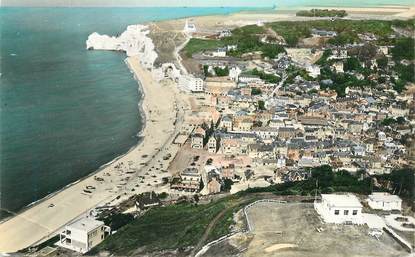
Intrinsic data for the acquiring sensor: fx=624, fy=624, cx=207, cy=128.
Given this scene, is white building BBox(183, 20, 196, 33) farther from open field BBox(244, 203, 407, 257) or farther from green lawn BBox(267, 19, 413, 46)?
open field BBox(244, 203, 407, 257)

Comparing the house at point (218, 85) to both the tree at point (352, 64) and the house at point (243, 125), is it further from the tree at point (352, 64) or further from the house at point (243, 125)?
the tree at point (352, 64)

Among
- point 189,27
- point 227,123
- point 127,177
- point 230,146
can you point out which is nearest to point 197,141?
point 230,146

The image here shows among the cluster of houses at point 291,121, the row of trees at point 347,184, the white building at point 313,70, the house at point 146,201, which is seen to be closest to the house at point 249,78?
the cluster of houses at point 291,121

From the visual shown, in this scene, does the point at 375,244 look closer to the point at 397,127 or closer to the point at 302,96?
the point at 397,127

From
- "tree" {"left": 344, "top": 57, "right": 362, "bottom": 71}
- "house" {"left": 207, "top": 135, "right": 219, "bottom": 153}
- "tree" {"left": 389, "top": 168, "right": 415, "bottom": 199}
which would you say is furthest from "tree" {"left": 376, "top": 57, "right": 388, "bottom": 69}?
"house" {"left": 207, "top": 135, "right": 219, "bottom": 153}

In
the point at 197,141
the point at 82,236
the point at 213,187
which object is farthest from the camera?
the point at 197,141

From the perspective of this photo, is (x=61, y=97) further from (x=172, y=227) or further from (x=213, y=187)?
(x=172, y=227)

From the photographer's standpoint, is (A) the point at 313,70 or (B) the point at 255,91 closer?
(B) the point at 255,91

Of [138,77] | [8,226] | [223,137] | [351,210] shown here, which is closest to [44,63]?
[138,77]
